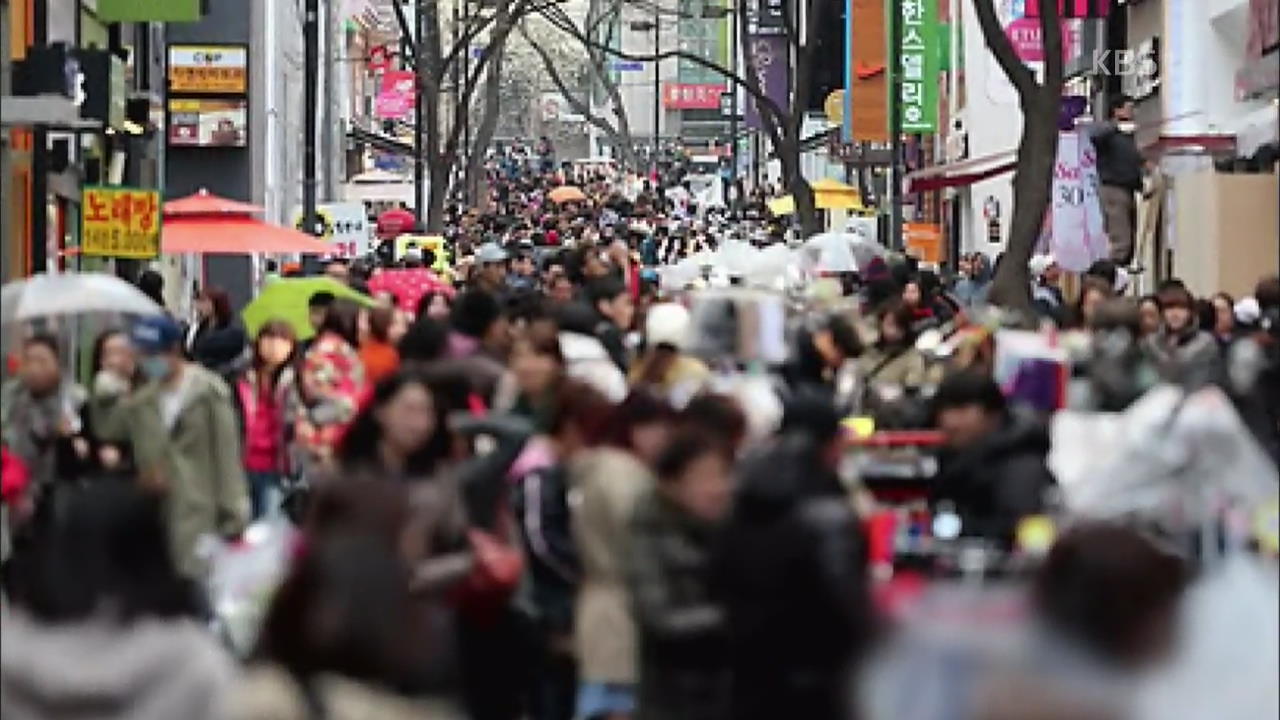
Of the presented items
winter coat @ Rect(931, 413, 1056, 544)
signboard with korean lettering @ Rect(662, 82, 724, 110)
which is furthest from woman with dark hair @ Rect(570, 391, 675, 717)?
signboard with korean lettering @ Rect(662, 82, 724, 110)

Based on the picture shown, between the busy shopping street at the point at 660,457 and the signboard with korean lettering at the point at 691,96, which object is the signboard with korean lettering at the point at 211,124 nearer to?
the busy shopping street at the point at 660,457

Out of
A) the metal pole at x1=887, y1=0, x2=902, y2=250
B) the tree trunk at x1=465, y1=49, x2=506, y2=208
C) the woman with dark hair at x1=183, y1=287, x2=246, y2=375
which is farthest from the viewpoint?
the tree trunk at x1=465, y1=49, x2=506, y2=208

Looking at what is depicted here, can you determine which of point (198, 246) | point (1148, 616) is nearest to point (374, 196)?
point (198, 246)

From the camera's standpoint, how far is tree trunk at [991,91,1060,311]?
25.8m

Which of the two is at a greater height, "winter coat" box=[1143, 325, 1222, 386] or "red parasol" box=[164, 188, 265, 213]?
"red parasol" box=[164, 188, 265, 213]

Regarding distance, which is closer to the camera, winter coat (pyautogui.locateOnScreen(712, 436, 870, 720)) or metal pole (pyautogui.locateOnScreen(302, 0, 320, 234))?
winter coat (pyautogui.locateOnScreen(712, 436, 870, 720))

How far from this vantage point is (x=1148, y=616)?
20.1 feet

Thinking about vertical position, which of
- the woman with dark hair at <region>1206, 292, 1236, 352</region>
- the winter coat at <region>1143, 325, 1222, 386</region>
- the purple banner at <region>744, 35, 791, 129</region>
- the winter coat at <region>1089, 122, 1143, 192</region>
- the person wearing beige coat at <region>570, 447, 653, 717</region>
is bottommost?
the person wearing beige coat at <region>570, 447, 653, 717</region>

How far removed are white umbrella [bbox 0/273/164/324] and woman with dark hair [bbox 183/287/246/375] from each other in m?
1.50

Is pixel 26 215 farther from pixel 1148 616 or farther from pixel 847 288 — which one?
pixel 1148 616

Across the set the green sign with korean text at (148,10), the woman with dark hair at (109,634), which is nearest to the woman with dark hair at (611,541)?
the woman with dark hair at (109,634)

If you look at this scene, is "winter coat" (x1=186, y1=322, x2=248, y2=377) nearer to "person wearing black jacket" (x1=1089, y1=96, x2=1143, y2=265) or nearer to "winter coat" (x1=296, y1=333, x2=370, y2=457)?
"winter coat" (x1=296, y1=333, x2=370, y2=457)

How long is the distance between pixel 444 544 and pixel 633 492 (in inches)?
25.9

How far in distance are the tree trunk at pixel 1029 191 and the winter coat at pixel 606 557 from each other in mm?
15553
